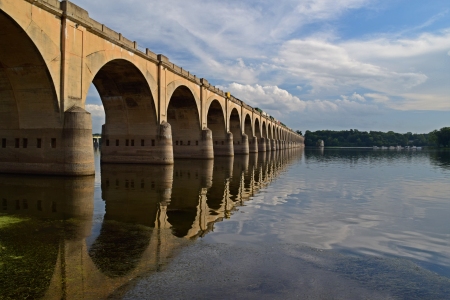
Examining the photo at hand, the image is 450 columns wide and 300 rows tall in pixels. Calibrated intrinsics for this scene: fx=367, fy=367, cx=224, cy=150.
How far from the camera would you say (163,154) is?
34906 mm

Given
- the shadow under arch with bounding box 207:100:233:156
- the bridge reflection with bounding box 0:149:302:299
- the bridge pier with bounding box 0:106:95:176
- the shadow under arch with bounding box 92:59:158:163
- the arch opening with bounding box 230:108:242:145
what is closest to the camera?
the bridge reflection with bounding box 0:149:302:299

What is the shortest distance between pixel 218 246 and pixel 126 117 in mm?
29869

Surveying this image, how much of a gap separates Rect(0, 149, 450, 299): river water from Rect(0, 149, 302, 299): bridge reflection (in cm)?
3

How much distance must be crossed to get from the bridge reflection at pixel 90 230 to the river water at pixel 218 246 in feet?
0.11

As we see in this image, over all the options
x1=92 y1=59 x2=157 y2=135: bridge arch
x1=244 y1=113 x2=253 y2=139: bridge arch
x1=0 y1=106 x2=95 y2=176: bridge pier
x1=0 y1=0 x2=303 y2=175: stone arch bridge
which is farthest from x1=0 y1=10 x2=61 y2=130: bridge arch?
x1=244 y1=113 x2=253 y2=139: bridge arch

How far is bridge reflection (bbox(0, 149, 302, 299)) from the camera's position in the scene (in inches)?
257

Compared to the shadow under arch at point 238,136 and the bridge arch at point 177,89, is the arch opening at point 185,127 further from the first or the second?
the shadow under arch at point 238,136

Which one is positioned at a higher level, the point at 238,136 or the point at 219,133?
A: the point at 219,133

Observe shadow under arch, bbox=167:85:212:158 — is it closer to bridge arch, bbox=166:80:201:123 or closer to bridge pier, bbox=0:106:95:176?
bridge arch, bbox=166:80:201:123

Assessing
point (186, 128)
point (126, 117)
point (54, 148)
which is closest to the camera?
point (54, 148)

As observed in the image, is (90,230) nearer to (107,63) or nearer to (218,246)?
(218,246)

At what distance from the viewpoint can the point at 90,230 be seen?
408 inches

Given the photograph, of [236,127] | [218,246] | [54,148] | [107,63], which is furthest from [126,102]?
[236,127]

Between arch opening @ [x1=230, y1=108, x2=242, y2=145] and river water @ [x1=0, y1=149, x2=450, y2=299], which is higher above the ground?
arch opening @ [x1=230, y1=108, x2=242, y2=145]
